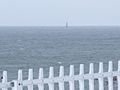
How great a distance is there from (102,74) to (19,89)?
1.93m

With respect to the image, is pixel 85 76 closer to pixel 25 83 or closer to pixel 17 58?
pixel 25 83

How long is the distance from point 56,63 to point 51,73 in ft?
172

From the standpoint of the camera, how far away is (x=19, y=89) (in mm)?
8500

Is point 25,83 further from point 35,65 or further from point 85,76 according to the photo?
point 35,65

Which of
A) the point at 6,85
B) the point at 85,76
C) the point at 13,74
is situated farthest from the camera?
the point at 13,74

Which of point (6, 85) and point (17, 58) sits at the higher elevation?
Answer: point (6, 85)

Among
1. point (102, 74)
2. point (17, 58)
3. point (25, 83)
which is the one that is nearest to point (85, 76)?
point (102, 74)

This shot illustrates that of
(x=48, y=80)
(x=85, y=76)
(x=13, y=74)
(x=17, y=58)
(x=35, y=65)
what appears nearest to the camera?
(x=48, y=80)

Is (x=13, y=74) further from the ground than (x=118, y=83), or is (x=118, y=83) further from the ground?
(x=118, y=83)

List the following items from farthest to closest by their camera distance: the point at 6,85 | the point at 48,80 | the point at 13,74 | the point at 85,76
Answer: the point at 13,74 < the point at 85,76 < the point at 48,80 < the point at 6,85

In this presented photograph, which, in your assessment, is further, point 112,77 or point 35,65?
point 35,65

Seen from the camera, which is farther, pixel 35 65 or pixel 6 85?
pixel 35 65

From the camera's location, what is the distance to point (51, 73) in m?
8.94

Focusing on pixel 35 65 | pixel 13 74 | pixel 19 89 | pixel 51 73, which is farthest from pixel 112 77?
pixel 35 65
